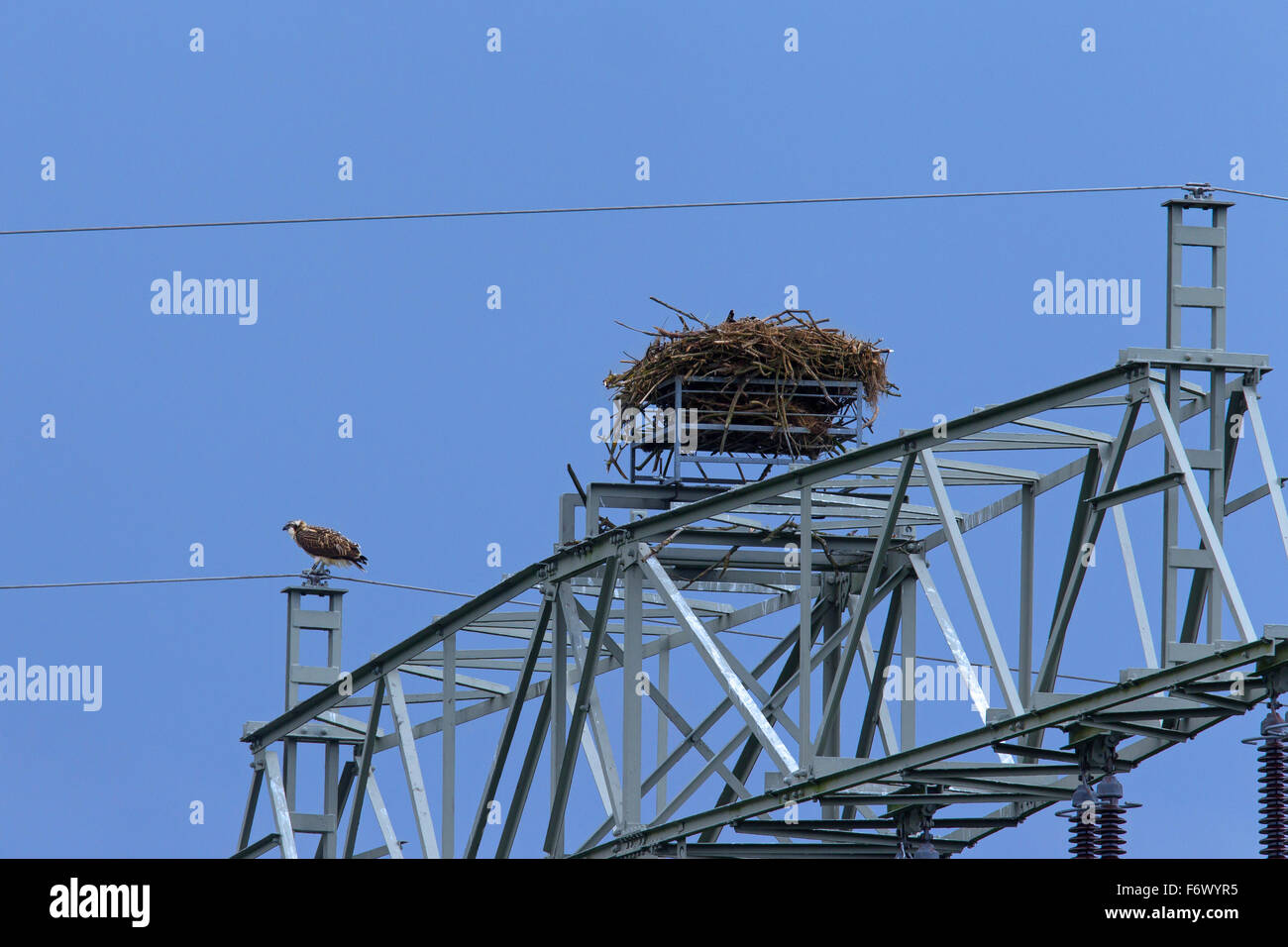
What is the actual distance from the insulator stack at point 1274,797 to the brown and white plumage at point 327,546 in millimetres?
13713

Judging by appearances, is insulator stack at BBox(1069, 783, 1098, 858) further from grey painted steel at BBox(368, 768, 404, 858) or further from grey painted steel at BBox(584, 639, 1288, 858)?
grey painted steel at BBox(368, 768, 404, 858)

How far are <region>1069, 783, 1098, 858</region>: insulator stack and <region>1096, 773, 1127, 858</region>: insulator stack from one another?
144 millimetres

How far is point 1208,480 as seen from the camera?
Answer: 24.3m

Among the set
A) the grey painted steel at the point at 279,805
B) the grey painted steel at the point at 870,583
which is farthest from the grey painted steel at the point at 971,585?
the grey painted steel at the point at 279,805

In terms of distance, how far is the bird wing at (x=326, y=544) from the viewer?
3512 cm

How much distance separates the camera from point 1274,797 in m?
23.7

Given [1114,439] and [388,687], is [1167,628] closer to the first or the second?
[1114,439]

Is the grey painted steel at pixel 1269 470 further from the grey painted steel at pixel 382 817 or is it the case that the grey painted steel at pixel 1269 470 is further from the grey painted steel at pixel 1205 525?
the grey painted steel at pixel 382 817

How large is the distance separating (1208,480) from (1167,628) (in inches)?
48.0

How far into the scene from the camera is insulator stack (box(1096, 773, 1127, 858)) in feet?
80.1

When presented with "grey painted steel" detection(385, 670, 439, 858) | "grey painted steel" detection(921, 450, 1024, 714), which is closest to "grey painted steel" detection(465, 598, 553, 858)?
"grey painted steel" detection(385, 670, 439, 858)

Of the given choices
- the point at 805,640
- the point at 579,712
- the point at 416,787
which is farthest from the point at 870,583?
the point at 416,787

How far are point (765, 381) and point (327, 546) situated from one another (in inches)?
286
